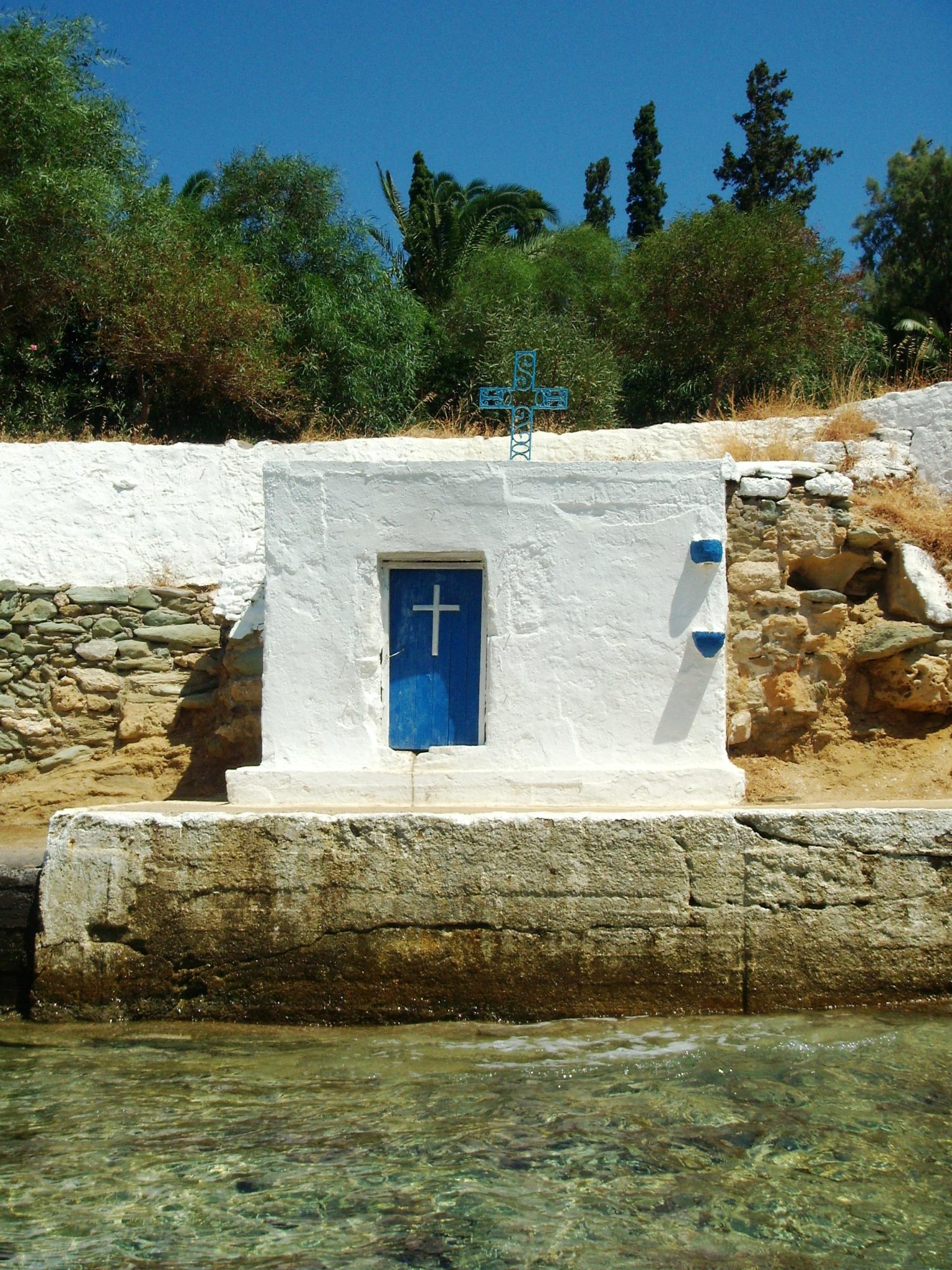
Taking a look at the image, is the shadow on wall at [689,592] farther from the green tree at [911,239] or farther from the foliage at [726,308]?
the green tree at [911,239]

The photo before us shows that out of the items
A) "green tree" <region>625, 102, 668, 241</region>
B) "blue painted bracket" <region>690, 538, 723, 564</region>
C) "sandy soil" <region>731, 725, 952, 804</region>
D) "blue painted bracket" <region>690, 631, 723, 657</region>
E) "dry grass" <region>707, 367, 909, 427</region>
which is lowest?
"sandy soil" <region>731, 725, 952, 804</region>

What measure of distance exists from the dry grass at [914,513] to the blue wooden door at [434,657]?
3804 millimetres

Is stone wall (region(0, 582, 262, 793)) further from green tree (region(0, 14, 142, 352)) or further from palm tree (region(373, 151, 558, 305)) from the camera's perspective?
palm tree (region(373, 151, 558, 305))

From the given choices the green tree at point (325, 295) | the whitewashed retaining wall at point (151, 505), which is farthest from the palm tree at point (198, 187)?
the whitewashed retaining wall at point (151, 505)

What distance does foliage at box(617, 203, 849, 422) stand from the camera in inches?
610

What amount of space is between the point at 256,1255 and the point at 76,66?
48.8 feet

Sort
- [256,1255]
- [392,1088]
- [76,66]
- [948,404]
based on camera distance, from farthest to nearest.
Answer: [76,66]
[948,404]
[392,1088]
[256,1255]

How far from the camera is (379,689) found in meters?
7.55

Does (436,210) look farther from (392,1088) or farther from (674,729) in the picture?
(392,1088)

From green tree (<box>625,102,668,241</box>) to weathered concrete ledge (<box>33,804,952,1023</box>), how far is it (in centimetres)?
2213

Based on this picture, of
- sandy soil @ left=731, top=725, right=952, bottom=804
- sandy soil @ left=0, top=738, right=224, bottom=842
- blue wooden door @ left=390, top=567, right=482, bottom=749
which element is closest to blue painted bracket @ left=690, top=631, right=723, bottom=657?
blue wooden door @ left=390, top=567, right=482, bottom=749

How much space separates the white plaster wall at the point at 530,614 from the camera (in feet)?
24.3

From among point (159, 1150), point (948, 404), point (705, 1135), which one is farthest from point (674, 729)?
point (948, 404)

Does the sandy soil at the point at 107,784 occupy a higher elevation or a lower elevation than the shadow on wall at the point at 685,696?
lower
